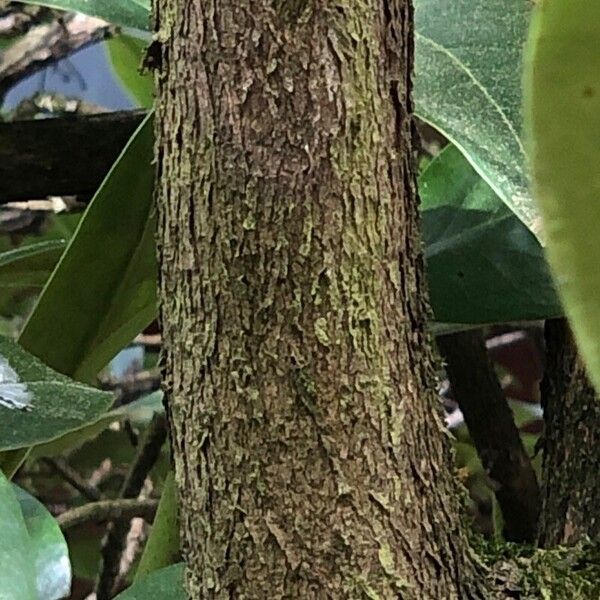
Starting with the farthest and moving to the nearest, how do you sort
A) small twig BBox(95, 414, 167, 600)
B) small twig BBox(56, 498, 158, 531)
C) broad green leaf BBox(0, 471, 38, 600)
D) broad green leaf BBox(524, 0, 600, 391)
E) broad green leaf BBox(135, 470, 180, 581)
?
1. small twig BBox(95, 414, 167, 600)
2. small twig BBox(56, 498, 158, 531)
3. broad green leaf BBox(135, 470, 180, 581)
4. broad green leaf BBox(0, 471, 38, 600)
5. broad green leaf BBox(524, 0, 600, 391)

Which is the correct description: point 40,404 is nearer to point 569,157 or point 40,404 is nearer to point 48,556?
point 48,556

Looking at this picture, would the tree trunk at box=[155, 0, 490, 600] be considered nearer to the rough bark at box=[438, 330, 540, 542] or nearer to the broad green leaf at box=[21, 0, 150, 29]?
the broad green leaf at box=[21, 0, 150, 29]

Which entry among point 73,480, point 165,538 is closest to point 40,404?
point 165,538

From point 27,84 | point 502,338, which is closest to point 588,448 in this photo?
point 502,338

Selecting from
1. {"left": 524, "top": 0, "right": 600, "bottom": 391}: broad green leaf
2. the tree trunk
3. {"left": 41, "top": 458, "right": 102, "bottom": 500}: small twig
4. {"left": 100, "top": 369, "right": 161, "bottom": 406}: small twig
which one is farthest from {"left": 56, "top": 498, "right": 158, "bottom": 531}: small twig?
{"left": 524, "top": 0, "right": 600, "bottom": 391}: broad green leaf

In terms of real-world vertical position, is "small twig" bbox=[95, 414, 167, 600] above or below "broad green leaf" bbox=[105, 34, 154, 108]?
below

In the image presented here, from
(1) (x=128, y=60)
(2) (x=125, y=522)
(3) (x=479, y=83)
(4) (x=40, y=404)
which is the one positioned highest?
(1) (x=128, y=60)
